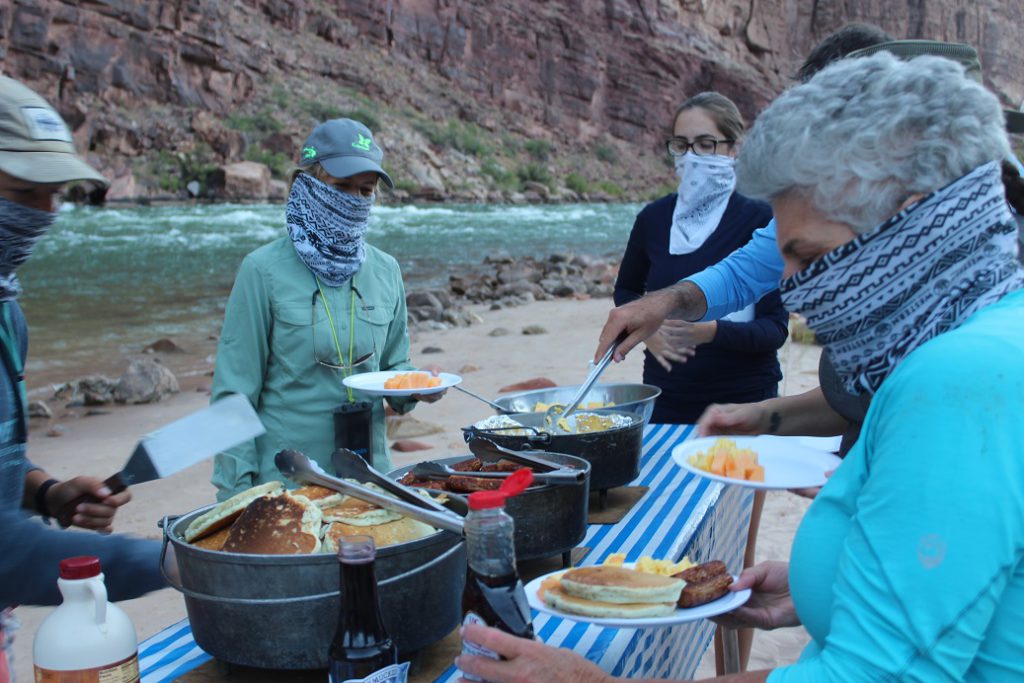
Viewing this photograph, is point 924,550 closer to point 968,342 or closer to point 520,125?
point 968,342

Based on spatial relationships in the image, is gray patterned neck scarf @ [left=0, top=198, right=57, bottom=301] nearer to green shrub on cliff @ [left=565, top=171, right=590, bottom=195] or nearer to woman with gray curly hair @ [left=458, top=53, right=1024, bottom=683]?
woman with gray curly hair @ [left=458, top=53, right=1024, bottom=683]

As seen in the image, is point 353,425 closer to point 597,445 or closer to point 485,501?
point 597,445

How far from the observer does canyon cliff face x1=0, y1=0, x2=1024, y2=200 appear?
45.8 meters

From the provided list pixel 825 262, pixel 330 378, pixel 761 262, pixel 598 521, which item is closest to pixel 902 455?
pixel 825 262

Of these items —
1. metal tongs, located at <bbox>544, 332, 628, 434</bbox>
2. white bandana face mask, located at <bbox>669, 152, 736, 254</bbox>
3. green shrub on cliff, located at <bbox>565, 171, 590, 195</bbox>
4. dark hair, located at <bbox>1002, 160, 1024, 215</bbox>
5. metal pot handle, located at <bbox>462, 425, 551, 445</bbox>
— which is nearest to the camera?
metal pot handle, located at <bbox>462, 425, 551, 445</bbox>

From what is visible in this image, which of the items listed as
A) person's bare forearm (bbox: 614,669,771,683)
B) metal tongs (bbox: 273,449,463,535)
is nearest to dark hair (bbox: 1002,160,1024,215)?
person's bare forearm (bbox: 614,669,771,683)

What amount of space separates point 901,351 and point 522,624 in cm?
68

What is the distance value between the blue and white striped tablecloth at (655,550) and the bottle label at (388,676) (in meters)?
0.23

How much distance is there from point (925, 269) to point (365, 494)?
Result: 1021mm

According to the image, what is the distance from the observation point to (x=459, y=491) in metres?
1.94

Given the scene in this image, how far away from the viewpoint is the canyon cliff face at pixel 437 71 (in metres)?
45.8

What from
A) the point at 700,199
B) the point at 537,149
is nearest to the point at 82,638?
the point at 700,199

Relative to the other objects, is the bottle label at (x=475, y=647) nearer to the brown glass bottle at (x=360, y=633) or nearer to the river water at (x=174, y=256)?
the brown glass bottle at (x=360, y=633)

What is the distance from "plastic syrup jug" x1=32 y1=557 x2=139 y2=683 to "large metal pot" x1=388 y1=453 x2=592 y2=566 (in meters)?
0.80
